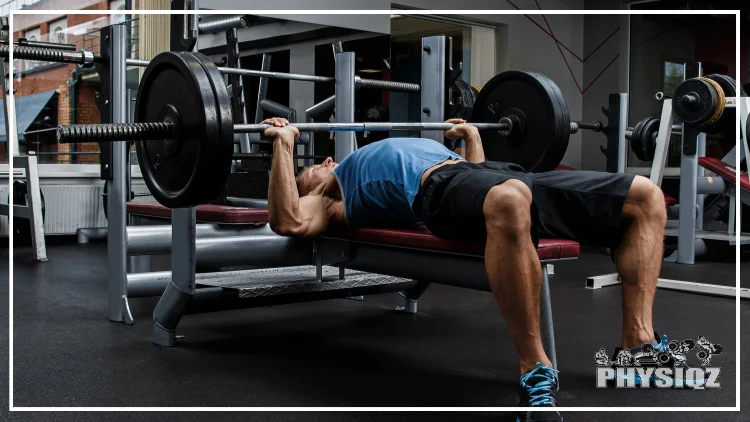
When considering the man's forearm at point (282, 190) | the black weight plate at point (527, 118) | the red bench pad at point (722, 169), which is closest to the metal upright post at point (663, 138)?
the red bench pad at point (722, 169)

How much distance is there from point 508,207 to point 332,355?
0.82 metres

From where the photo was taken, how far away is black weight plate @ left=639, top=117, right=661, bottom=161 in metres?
4.48

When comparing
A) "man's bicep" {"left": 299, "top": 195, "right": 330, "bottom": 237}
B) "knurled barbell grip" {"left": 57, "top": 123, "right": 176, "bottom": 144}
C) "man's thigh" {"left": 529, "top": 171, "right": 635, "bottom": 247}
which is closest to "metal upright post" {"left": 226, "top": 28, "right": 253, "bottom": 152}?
"man's bicep" {"left": 299, "top": 195, "right": 330, "bottom": 237}

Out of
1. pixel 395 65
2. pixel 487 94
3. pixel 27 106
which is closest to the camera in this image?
pixel 487 94

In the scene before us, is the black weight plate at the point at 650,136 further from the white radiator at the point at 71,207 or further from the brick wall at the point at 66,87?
the brick wall at the point at 66,87

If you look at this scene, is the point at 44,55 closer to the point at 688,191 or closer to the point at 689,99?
the point at 689,99

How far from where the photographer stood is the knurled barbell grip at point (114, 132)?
1722mm

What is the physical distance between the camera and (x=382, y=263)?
6.81ft

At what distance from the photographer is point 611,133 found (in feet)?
14.4

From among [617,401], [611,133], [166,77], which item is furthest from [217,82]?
[611,133]

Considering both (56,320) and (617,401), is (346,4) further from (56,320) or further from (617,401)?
(617,401)

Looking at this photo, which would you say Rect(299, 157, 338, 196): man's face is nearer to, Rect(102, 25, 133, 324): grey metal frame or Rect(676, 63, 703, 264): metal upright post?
Rect(102, 25, 133, 324): grey metal frame

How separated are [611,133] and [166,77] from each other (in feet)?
10.3

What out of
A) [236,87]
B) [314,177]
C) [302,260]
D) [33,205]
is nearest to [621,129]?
[236,87]
